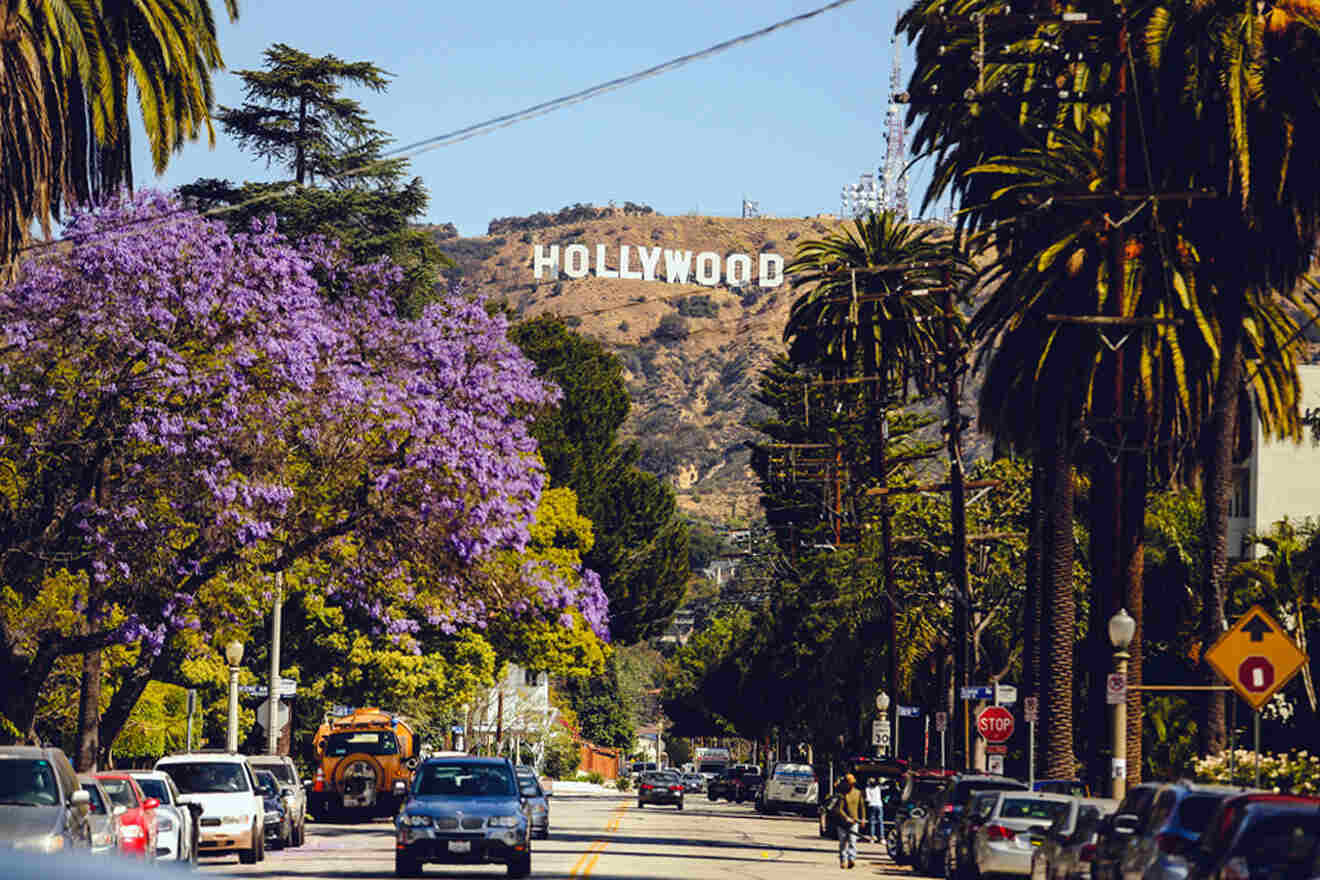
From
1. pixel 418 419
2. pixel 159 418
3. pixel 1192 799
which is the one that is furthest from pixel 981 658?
pixel 1192 799

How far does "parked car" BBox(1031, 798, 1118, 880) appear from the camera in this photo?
2316 cm

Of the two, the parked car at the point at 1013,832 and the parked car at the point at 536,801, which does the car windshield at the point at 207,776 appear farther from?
the parked car at the point at 1013,832

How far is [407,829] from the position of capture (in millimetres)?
28188

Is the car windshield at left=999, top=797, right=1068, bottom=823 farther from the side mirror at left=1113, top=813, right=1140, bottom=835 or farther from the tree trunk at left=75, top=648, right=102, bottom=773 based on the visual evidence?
the tree trunk at left=75, top=648, right=102, bottom=773

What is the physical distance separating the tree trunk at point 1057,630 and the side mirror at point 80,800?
76.6 ft

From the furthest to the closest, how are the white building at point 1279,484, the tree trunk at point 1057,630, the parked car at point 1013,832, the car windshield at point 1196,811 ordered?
the white building at point 1279,484 < the tree trunk at point 1057,630 < the parked car at point 1013,832 < the car windshield at point 1196,811

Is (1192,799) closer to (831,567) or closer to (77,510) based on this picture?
(77,510)

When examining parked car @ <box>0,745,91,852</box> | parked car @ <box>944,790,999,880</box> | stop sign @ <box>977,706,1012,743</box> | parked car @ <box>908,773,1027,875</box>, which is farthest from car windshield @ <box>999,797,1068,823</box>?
parked car @ <box>0,745,91,852</box>

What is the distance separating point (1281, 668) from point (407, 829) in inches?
484

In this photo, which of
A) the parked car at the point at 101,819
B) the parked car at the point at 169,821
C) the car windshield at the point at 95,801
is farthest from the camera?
the parked car at the point at 169,821

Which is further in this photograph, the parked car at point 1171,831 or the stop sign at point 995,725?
the stop sign at point 995,725

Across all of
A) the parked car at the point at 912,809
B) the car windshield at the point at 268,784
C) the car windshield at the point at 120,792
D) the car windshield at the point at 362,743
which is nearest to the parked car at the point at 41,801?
Answer: the car windshield at the point at 120,792

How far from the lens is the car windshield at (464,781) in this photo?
2941cm

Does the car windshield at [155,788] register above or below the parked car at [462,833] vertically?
above
